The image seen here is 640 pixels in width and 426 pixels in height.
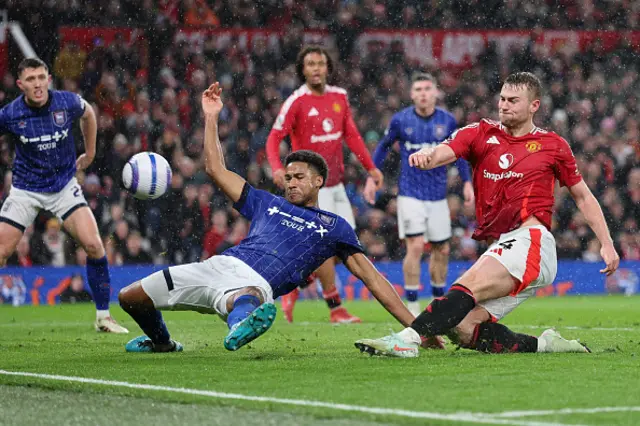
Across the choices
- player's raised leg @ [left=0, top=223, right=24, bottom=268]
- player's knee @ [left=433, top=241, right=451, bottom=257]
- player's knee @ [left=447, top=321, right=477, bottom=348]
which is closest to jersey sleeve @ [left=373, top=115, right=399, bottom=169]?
player's knee @ [left=433, top=241, right=451, bottom=257]

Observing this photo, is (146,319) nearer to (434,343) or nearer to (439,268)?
(434,343)

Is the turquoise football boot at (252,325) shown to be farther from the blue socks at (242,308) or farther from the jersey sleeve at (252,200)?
the jersey sleeve at (252,200)

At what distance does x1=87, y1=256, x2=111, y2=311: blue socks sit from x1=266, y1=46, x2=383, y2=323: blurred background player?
6.50 ft

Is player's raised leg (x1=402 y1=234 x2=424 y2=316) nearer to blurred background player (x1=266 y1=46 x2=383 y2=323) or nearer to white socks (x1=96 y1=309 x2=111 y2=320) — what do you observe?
blurred background player (x1=266 y1=46 x2=383 y2=323)

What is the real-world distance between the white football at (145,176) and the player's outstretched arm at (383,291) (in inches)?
69.2

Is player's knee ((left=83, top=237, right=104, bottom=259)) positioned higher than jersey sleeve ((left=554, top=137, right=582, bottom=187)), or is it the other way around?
jersey sleeve ((left=554, top=137, right=582, bottom=187))

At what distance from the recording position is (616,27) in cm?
2525

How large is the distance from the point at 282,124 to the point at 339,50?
11696 mm

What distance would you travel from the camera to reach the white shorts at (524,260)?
23.2 ft

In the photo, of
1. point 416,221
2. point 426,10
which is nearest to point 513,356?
point 416,221

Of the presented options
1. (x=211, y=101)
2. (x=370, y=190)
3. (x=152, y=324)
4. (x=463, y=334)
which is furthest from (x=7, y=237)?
(x=463, y=334)

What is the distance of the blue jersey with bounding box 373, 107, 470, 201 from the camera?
11883 millimetres

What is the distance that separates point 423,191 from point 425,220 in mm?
325

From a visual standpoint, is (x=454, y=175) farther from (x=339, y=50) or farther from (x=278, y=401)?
(x=278, y=401)
